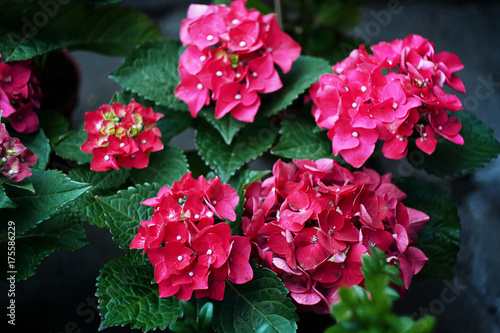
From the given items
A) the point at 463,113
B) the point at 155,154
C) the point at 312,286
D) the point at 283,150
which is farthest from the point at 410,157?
the point at 155,154

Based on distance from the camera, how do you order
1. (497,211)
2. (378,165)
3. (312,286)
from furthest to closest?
1. (378,165)
2. (497,211)
3. (312,286)

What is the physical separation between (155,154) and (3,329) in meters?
0.47

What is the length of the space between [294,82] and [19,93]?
1.85ft

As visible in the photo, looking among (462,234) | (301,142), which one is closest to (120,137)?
(301,142)

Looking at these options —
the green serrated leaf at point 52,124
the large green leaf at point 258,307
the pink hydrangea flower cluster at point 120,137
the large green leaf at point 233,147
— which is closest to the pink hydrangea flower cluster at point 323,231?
the large green leaf at point 258,307

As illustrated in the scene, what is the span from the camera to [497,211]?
48.7 inches

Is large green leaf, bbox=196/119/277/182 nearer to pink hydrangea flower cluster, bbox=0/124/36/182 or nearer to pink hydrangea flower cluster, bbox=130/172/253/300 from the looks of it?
pink hydrangea flower cluster, bbox=130/172/253/300

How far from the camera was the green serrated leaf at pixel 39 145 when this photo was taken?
1.01 m

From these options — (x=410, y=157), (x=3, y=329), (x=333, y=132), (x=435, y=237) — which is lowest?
(x=3, y=329)

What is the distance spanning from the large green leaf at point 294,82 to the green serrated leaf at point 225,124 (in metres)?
0.06

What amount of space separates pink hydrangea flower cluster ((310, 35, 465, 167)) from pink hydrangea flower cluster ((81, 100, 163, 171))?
332 mm

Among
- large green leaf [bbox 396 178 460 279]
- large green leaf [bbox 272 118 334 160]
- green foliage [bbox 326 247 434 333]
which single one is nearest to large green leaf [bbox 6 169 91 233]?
large green leaf [bbox 272 118 334 160]

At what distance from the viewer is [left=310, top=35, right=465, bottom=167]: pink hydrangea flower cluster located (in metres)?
0.86

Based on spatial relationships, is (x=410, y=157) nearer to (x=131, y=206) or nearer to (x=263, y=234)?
(x=263, y=234)
